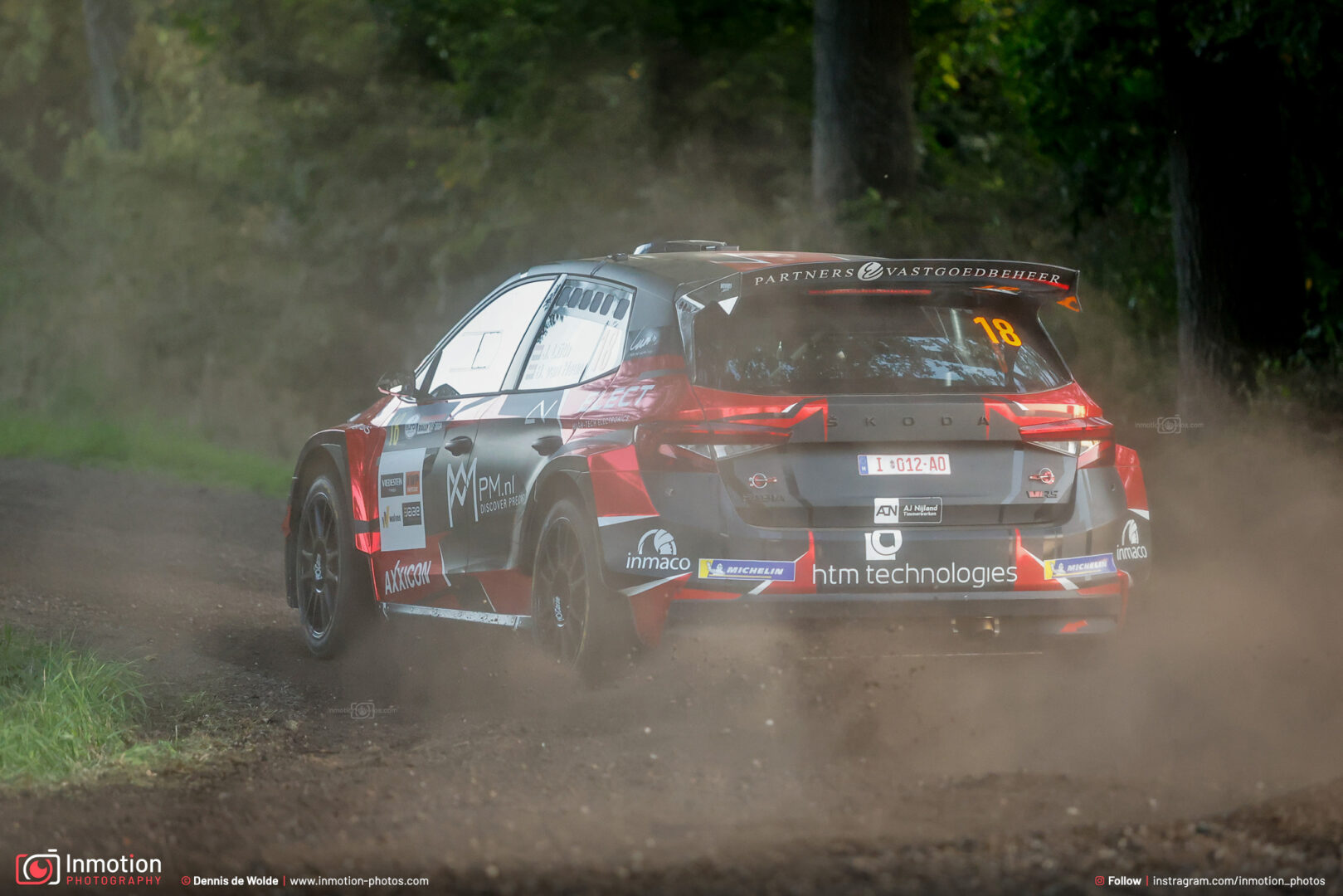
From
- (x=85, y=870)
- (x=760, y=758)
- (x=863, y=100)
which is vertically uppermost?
(x=863, y=100)

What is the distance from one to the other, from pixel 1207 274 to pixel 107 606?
7.34m

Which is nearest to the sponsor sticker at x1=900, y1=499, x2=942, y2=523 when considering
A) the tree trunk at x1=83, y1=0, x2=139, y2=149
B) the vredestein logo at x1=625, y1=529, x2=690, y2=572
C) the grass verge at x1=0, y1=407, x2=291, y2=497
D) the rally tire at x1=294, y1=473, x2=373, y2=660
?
the vredestein logo at x1=625, y1=529, x2=690, y2=572

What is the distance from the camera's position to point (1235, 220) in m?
11.9

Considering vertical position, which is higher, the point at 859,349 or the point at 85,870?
the point at 859,349

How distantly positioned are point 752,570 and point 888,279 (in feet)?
4.10

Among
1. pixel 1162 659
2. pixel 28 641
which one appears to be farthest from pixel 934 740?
pixel 28 641

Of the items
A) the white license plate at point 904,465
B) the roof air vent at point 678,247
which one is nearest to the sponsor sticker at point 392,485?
the roof air vent at point 678,247

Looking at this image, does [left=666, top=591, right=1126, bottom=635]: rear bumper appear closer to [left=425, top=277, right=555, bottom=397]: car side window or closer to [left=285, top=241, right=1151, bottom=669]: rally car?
[left=285, top=241, right=1151, bottom=669]: rally car

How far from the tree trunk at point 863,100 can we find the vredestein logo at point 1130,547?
1001 cm

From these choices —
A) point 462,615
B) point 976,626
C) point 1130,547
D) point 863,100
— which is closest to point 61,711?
point 462,615

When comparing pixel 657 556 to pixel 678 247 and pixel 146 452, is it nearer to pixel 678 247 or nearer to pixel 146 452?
pixel 678 247

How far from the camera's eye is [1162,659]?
7.54m

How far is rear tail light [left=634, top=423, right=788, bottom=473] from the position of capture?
→ 6.28m

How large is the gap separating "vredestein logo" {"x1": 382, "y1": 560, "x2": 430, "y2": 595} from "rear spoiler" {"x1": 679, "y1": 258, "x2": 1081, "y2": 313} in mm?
2235
